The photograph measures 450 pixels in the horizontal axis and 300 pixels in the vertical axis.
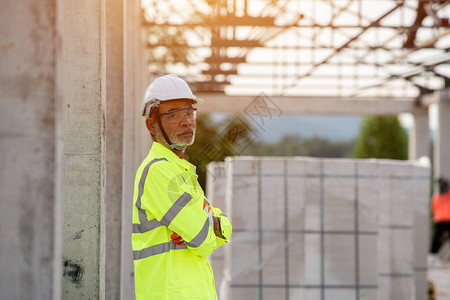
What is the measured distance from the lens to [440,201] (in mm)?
14742

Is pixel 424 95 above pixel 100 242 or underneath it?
above

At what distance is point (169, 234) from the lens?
9.88 ft

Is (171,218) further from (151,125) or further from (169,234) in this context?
(151,125)

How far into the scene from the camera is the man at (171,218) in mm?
2906

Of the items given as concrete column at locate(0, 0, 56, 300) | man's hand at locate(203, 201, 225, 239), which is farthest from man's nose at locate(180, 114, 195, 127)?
concrete column at locate(0, 0, 56, 300)

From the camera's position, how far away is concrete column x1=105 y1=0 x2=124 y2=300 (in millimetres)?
4969

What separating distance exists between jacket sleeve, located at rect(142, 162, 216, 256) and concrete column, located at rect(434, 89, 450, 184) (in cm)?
1585

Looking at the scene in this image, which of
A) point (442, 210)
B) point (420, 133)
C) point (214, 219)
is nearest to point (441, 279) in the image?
point (442, 210)

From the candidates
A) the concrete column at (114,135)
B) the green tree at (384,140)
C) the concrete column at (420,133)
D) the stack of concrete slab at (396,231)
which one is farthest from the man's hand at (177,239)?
the green tree at (384,140)

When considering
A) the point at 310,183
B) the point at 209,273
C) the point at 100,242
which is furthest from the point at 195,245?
the point at 310,183

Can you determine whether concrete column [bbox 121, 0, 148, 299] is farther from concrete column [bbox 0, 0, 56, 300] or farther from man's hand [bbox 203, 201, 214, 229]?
concrete column [bbox 0, 0, 56, 300]

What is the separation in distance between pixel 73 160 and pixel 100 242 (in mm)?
458

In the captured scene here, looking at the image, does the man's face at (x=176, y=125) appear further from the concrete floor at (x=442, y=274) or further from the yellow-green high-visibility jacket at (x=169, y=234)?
the concrete floor at (x=442, y=274)

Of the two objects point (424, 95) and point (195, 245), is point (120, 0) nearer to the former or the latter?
point (195, 245)
